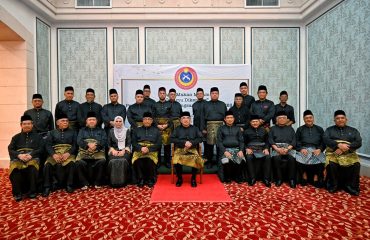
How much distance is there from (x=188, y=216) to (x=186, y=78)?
4035 mm

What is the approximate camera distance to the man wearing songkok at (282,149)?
432 centimetres

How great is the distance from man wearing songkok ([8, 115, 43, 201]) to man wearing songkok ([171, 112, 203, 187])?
85.3 inches

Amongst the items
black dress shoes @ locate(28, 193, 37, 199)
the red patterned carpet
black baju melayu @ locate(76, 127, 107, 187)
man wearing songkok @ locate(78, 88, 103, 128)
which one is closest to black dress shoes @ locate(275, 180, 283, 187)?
the red patterned carpet

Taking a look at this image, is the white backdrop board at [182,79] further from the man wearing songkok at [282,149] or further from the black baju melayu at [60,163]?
the black baju melayu at [60,163]

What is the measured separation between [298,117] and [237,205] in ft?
14.7

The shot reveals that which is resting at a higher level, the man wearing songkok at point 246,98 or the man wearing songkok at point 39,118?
the man wearing songkok at point 246,98

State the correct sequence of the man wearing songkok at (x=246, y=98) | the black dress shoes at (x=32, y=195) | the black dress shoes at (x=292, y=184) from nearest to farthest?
the black dress shoes at (x=32, y=195) → the black dress shoes at (x=292, y=184) → the man wearing songkok at (x=246, y=98)

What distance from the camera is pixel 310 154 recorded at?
4336 mm

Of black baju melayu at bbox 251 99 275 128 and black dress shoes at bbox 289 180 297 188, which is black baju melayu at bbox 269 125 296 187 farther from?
black baju melayu at bbox 251 99 275 128

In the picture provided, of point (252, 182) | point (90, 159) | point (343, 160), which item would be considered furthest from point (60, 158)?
point (343, 160)

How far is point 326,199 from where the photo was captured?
3.69 metres

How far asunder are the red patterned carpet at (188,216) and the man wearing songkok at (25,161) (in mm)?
218

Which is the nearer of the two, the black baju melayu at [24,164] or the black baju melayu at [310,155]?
the black baju melayu at [24,164]

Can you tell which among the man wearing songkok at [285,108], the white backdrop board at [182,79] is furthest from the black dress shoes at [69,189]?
the man wearing songkok at [285,108]
